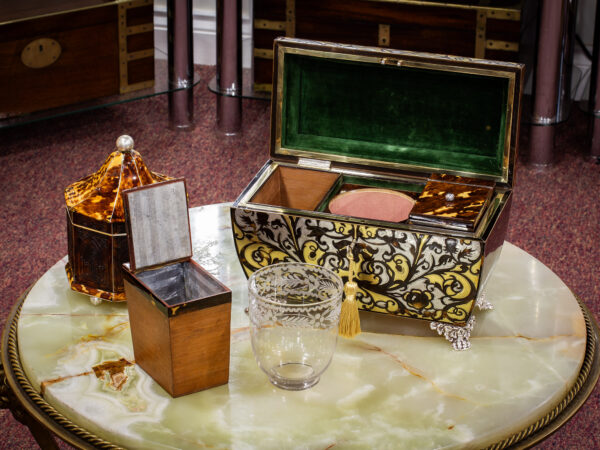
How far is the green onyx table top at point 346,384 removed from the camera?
47.3 inches

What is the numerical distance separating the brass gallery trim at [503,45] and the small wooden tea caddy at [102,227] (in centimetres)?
202

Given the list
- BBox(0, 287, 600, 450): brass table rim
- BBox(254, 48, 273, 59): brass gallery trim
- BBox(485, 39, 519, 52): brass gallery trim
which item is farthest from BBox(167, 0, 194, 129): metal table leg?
BBox(0, 287, 600, 450): brass table rim

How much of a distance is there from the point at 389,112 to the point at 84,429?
32.6 inches

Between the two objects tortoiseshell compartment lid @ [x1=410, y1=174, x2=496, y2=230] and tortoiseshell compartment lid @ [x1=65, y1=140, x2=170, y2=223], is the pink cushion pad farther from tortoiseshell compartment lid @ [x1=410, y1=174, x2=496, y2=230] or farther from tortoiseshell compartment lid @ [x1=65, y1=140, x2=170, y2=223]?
tortoiseshell compartment lid @ [x1=65, y1=140, x2=170, y2=223]

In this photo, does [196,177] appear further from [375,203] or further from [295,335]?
[295,335]

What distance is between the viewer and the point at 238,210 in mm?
1477

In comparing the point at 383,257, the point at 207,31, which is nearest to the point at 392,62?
the point at 383,257

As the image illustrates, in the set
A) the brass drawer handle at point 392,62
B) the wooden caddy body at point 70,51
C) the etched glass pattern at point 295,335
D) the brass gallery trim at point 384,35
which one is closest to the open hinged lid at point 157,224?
the etched glass pattern at point 295,335

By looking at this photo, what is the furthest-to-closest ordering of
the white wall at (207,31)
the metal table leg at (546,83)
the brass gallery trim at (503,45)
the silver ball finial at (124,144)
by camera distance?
the white wall at (207,31) < the brass gallery trim at (503,45) < the metal table leg at (546,83) < the silver ball finial at (124,144)

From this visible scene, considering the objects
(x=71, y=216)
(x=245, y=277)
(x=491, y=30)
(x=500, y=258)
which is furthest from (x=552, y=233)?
(x=71, y=216)

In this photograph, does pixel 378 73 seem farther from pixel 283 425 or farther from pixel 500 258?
pixel 283 425

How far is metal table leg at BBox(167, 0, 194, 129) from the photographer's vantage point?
3.40m

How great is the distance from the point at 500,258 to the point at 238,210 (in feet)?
1.66

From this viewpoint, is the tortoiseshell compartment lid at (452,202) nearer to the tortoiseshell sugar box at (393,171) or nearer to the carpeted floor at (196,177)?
the tortoiseshell sugar box at (393,171)
